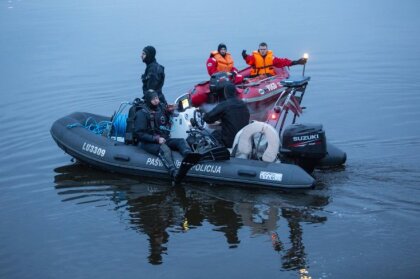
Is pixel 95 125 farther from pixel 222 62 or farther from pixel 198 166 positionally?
pixel 222 62

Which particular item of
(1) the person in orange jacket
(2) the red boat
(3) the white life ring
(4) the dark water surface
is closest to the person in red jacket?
(1) the person in orange jacket

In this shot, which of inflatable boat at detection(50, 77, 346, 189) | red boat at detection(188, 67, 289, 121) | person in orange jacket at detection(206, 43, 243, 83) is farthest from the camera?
person in orange jacket at detection(206, 43, 243, 83)

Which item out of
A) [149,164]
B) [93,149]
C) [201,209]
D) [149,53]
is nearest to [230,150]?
[201,209]

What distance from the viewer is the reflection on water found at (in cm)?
698

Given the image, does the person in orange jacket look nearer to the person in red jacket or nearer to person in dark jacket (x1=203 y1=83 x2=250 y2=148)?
the person in red jacket

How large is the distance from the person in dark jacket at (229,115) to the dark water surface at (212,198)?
0.73 m

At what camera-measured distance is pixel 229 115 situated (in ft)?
27.4

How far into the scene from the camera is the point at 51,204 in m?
8.48

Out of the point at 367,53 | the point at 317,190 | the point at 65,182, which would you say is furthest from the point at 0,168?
the point at 367,53

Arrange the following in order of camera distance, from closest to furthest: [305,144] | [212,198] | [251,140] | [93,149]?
[305,144], [212,198], [251,140], [93,149]

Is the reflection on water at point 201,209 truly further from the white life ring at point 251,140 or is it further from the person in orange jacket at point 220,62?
the person in orange jacket at point 220,62

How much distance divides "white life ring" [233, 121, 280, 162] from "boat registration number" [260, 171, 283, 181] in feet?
0.86

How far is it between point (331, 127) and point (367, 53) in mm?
7354

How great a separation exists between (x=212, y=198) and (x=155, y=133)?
1.30 m
